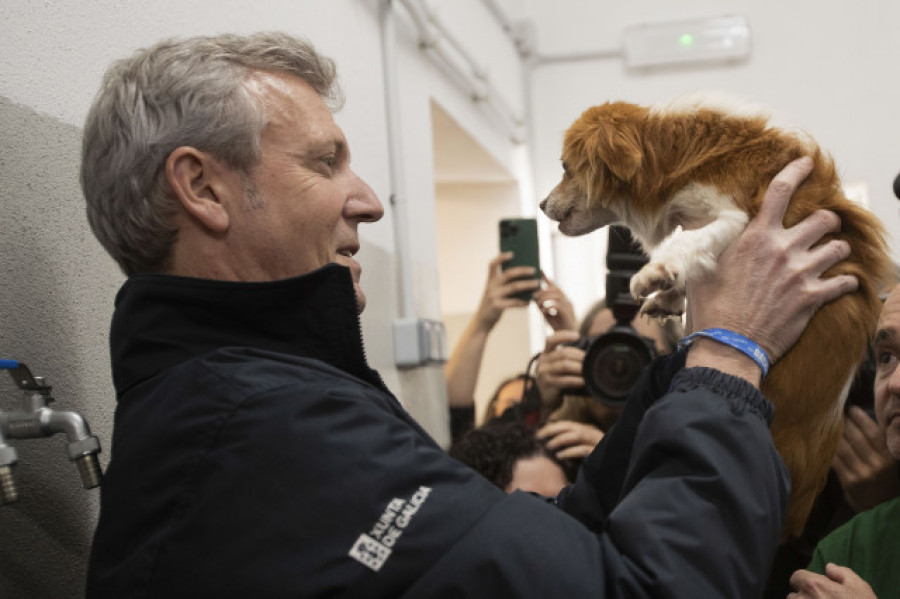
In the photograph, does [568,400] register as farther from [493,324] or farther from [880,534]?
[880,534]

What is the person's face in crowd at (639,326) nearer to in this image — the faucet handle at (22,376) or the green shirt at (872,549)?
the green shirt at (872,549)

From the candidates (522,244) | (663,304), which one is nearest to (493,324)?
(522,244)

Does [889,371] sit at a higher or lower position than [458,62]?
lower

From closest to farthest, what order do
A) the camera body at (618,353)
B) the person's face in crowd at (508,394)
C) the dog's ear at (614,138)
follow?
the dog's ear at (614,138) → the camera body at (618,353) → the person's face in crowd at (508,394)

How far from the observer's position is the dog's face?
1377 millimetres

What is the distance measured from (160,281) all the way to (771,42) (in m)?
3.88

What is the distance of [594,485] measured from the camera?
107 centimetres

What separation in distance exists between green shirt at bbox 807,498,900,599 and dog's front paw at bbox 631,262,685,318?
431mm

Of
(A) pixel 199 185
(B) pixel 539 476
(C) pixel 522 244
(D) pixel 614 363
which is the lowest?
(B) pixel 539 476

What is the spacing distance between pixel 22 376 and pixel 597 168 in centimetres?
89

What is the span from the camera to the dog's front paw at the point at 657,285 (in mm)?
1179

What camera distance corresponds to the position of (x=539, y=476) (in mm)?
1750

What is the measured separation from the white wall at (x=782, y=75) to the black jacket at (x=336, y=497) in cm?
314

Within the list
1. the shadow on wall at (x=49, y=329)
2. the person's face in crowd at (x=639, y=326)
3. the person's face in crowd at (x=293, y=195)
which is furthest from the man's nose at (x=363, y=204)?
the person's face in crowd at (x=639, y=326)
